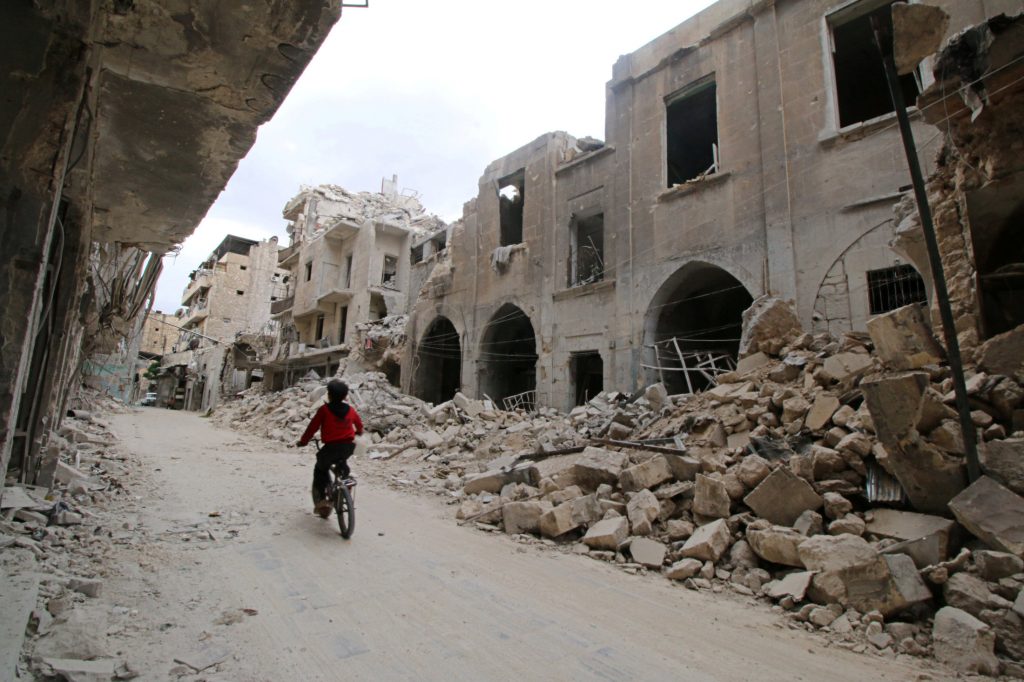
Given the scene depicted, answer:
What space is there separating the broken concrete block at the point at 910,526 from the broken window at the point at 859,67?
10.0 meters

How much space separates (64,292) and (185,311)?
58.9 m

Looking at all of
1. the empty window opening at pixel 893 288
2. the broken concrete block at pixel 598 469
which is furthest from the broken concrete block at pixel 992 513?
the empty window opening at pixel 893 288

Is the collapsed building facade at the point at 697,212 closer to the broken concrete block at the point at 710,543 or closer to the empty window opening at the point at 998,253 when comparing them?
the empty window opening at the point at 998,253

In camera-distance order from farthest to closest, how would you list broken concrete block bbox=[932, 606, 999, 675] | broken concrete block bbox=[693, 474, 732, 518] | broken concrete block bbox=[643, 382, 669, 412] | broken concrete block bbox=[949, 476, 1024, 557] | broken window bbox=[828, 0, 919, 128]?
broken window bbox=[828, 0, 919, 128], broken concrete block bbox=[643, 382, 669, 412], broken concrete block bbox=[693, 474, 732, 518], broken concrete block bbox=[949, 476, 1024, 557], broken concrete block bbox=[932, 606, 999, 675]

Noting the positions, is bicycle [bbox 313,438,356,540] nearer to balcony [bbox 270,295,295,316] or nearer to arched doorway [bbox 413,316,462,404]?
arched doorway [bbox 413,316,462,404]

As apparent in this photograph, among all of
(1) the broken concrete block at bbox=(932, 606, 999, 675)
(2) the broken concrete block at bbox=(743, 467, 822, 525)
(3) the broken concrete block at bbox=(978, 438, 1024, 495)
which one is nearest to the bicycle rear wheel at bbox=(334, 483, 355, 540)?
(2) the broken concrete block at bbox=(743, 467, 822, 525)

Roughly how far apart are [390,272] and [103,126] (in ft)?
89.5

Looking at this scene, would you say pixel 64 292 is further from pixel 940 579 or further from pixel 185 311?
pixel 185 311

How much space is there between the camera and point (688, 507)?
201 inches

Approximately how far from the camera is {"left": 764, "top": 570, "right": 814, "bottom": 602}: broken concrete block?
3.54 metres

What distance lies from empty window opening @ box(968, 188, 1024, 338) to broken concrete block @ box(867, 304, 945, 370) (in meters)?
0.45

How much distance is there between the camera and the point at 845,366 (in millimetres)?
6445

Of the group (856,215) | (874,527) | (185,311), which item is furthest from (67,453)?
(185,311)

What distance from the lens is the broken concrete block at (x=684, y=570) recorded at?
13.6ft
